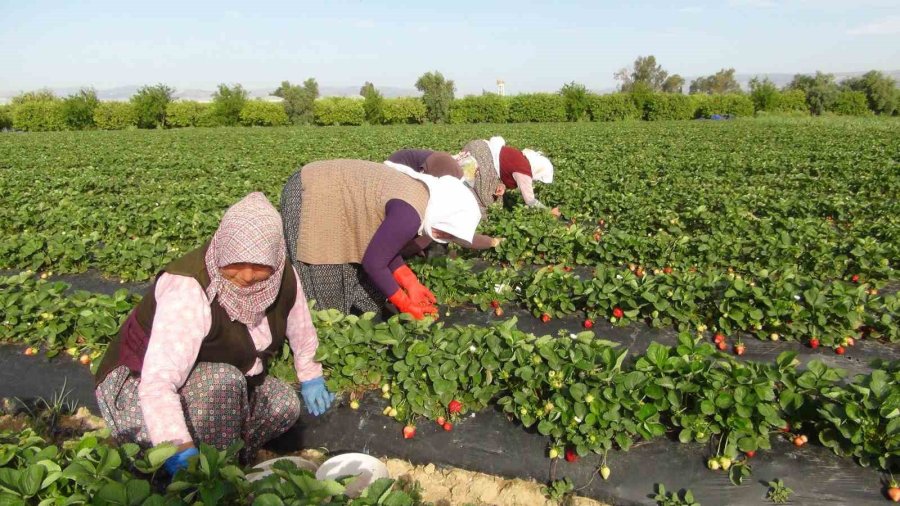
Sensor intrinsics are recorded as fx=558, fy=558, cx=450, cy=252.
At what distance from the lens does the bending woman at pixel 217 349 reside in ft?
7.00

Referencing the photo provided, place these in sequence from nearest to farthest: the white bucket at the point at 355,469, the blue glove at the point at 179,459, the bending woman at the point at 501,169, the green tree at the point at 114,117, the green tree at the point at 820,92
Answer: the blue glove at the point at 179,459 → the white bucket at the point at 355,469 → the bending woman at the point at 501,169 → the green tree at the point at 114,117 → the green tree at the point at 820,92

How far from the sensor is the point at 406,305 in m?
3.29

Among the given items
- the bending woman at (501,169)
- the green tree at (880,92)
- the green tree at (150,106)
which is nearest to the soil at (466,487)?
the bending woman at (501,169)

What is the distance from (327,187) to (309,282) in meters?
0.68

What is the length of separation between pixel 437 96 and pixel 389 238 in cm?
4226

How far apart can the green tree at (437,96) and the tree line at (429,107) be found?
8 centimetres

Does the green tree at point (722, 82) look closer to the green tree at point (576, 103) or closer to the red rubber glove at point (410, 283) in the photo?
the green tree at point (576, 103)

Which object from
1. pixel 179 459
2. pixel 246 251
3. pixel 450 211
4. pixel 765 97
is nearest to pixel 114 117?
pixel 450 211

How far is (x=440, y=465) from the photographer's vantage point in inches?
115

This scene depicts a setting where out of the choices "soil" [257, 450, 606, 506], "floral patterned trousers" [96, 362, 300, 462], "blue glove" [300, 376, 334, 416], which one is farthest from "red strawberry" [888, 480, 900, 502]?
"floral patterned trousers" [96, 362, 300, 462]

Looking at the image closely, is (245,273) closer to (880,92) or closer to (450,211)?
(450,211)

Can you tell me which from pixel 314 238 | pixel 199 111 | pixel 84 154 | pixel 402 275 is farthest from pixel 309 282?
pixel 199 111

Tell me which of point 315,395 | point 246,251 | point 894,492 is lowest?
point 894,492

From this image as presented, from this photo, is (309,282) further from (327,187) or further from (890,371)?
(890,371)
